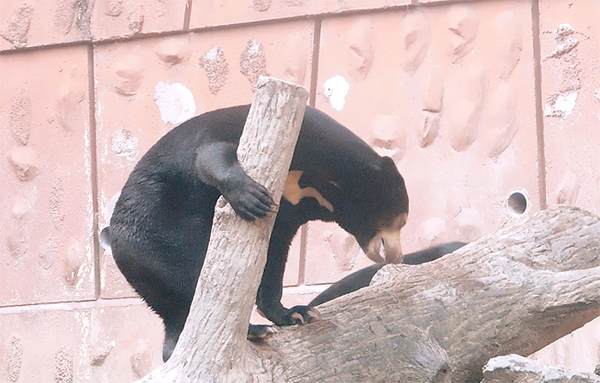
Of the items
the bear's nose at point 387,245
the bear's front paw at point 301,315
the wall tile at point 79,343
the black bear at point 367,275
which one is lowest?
the wall tile at point 79,343

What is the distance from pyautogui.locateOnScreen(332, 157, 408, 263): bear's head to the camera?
399 centimetres

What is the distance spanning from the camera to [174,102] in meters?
6.36

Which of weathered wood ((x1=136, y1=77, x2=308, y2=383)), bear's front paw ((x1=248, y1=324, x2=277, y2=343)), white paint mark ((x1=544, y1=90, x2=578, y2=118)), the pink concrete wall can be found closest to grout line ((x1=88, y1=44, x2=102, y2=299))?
the pink concrete wall

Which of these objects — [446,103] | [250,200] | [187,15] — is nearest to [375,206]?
[250,200]

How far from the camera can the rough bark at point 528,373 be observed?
9.52 ft

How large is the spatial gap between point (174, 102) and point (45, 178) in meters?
1.13

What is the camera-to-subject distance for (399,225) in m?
4.18

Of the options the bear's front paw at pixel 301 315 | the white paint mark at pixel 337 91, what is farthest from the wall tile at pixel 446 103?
the bear's front paw at pixel 301 315

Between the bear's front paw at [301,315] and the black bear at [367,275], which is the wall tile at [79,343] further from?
the bear's front paw at [301,315]

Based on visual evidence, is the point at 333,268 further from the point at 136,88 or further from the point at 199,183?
the point at 199,183

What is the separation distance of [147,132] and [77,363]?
1700 mm

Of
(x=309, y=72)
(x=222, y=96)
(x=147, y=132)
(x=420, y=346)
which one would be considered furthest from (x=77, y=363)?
(x=420, y=346)

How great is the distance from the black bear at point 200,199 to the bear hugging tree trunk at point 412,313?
0.19 m

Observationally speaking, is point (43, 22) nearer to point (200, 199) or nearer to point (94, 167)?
point (94, 167)
